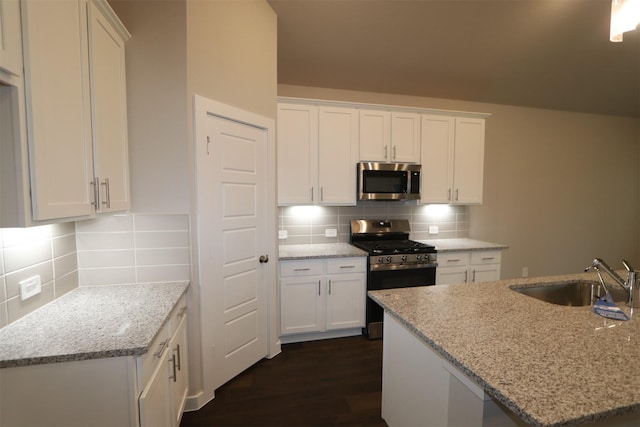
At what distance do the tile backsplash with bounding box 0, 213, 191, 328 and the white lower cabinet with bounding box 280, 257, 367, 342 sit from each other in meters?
1.11

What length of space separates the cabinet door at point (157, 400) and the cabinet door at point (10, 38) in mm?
1264

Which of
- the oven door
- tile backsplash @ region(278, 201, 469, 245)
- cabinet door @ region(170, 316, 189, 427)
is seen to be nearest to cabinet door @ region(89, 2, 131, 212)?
cabinet door @ region(170, 316, 189, 427)

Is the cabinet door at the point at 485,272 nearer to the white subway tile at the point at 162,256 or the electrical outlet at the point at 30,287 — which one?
the white subway tile at the point at 162,256

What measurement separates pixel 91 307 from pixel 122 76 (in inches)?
51.7

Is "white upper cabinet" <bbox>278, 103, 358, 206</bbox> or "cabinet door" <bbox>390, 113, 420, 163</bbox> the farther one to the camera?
"cabinet door" <bbox>390, 113, 420, 163</bbox>

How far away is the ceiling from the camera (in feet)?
7.57

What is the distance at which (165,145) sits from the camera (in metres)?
1.86

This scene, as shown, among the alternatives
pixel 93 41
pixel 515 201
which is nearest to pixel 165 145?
Answer: pixel 93 41

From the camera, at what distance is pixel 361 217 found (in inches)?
139

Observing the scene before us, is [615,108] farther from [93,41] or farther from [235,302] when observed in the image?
[93,41]

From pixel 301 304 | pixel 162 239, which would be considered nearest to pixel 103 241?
pixel 162 239

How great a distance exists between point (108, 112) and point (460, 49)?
3.04 metres

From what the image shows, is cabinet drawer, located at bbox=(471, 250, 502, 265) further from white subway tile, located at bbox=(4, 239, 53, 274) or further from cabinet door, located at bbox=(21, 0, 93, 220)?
white subway tile, located at bbox=(4, 239, 53, 274)

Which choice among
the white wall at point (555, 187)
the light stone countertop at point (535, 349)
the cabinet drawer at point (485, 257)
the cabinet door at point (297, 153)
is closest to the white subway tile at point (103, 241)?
the cabinet door at point (297, 153)
